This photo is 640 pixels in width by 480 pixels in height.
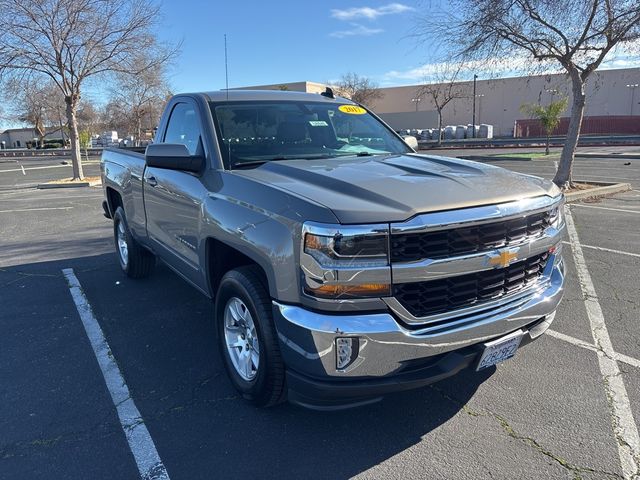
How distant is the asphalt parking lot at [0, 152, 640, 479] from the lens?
2.69 metres

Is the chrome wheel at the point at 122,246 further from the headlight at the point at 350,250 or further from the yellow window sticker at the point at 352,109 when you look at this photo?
the headlight at the point at 350,250

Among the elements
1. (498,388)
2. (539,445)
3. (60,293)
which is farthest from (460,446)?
(60,293)

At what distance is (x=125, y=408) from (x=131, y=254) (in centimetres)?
281

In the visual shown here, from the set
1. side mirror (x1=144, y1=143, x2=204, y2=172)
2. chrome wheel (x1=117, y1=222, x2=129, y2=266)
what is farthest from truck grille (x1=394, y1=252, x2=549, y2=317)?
chrome wheel (x1=117, y1=222, x2=129, y2=266)

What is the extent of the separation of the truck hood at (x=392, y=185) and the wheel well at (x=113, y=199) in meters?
3.58

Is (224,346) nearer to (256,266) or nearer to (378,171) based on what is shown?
(256,266)

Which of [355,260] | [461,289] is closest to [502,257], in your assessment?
[461,289]

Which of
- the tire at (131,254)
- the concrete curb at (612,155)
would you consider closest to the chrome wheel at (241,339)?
the tire at (131,254)

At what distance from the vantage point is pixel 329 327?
239 cm

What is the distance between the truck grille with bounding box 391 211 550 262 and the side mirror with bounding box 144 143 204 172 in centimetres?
173

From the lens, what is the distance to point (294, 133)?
159 inches

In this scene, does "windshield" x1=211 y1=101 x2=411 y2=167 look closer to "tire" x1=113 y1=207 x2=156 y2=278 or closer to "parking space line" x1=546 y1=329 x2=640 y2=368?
"parking space line" x1=546 y1=329 x2=640 y2=368

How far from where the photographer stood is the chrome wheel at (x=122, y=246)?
5956 millimetres

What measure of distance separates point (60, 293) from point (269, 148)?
10.9 ft
